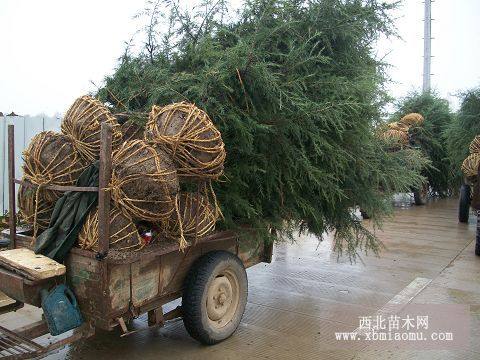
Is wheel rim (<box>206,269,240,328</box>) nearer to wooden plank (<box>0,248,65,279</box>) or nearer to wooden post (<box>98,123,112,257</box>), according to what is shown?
wooden post (<box>98,123,112,257</box>)

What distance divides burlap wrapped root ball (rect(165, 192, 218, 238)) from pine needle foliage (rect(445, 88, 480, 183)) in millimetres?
9002

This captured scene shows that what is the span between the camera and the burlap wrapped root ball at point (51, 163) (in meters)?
3.40

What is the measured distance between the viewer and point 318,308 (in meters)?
4.93

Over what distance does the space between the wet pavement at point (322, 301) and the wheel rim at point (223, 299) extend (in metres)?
0.21

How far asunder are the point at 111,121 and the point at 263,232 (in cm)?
156

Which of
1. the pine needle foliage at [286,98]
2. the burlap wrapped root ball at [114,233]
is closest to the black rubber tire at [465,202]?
the pine needle foliage at [286,98]

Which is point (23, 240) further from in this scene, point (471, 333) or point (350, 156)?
point (471, 333)

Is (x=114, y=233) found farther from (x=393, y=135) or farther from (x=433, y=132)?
(x=433, y=132)

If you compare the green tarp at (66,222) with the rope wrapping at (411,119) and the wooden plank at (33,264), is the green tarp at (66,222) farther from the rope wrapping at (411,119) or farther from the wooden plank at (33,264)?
the rope wrapping at (411,119)

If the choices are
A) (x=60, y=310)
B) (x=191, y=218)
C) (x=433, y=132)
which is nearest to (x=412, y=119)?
(x=433, y=132)

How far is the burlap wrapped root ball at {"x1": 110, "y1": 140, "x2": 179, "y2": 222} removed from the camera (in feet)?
9.97

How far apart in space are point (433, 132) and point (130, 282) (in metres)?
12.9

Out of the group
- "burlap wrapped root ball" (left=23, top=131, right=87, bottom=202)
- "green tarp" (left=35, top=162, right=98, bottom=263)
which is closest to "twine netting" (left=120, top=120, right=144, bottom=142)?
"burlap wrapped root ball" (left=23, top=131, right=87, bottom=202)

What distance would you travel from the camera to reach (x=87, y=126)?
11.8 feet
